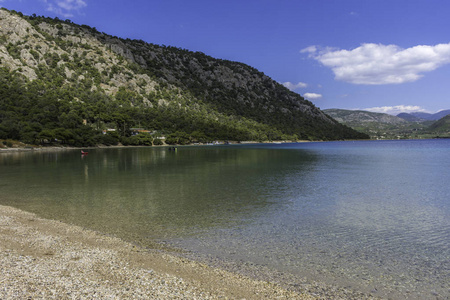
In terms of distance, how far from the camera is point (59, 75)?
180125 millimetres

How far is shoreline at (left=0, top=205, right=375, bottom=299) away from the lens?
25.0 feet

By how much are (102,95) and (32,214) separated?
18063 cm

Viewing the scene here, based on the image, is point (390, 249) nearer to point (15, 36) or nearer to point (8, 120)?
point (8, 120)

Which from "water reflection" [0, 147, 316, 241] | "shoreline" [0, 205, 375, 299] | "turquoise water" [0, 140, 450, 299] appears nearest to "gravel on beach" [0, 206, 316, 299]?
"shoreline" [0, 205, 375, 299]

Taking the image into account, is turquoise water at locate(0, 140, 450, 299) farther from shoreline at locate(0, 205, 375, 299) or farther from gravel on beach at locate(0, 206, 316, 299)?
gravel on beach at locate(0, 206, 316, 299)

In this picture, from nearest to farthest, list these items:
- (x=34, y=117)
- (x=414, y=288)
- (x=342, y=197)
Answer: (x=414, y=288) → (x=342, y=197) → (x=34, y=117)

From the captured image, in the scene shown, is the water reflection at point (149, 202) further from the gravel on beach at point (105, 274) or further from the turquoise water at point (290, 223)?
the gravel on beach at point (105, 274)

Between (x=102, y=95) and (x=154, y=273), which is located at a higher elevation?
Answer: (x=102, y=95)

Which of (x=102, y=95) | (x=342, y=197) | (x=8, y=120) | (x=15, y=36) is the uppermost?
(x=15, y=36)

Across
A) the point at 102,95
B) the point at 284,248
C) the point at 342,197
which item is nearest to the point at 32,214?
the point at 284,248

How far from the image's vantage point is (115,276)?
867 centimetres

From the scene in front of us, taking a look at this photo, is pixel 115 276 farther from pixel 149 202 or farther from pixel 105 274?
pixel 149 202

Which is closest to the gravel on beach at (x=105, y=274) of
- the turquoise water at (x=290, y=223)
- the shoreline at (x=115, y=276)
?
the shoreline at (x=115, y=276)

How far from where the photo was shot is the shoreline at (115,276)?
7613 mm
